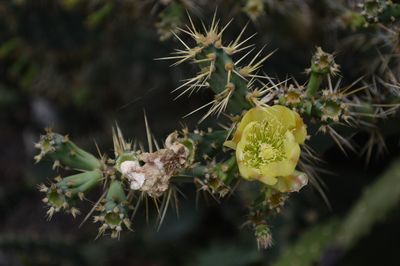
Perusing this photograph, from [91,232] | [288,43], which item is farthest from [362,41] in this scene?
[91,232]

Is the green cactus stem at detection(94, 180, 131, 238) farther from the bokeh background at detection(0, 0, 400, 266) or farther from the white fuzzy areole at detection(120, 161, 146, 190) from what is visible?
the bokeh background at detection(0, 0, 400, 266)

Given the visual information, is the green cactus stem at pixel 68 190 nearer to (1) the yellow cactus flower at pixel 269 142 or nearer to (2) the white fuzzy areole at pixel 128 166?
(2) the white fuzzy areole at pixel 128 166

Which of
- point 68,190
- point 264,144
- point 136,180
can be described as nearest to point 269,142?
point 264,144

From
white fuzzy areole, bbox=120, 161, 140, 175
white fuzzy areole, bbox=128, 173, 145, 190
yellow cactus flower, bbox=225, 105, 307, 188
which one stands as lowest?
yellow cactus flower, bbox=225, 105, 307, 188

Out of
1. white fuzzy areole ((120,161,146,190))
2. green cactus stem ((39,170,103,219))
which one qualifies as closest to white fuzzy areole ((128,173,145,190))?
white fuzzy areole ((120,161,146,190))

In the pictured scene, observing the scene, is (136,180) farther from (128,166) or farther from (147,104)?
(147,104)

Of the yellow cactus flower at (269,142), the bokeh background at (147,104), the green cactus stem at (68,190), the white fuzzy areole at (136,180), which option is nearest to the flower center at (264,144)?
the yellow cactus flower at (269,142)

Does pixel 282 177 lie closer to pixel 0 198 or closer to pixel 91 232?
pixel 91 232
